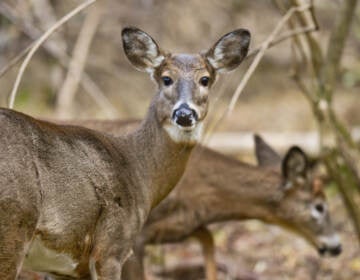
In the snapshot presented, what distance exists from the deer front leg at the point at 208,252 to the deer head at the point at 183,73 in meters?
2.75

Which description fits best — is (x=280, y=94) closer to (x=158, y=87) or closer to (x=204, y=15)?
(x=204, y=15)

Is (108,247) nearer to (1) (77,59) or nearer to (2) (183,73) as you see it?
(2) (183,73)

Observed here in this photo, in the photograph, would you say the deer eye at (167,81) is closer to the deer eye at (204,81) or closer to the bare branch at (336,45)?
the deer eye at (204,81)

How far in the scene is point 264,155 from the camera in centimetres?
998

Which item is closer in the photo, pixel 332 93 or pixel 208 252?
pixel 332 93

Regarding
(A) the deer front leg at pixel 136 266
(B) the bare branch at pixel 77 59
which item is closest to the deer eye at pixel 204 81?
(A) the deer front leg at pixel 136 266

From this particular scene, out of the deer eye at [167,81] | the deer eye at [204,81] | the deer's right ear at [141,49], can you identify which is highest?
the deer's right ear at [141,49]

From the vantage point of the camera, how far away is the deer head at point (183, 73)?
6.45 meters

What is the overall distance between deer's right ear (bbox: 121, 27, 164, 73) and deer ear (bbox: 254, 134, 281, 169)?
10.4 feet

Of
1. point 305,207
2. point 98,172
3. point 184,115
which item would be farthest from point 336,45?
point 98,172

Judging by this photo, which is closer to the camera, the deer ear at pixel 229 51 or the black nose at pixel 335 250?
the deer ear at pixel 229 51

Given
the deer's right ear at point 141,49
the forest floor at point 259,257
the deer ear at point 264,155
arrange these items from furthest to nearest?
the forest floor at point 259,257 < the deer ear at point 264,155 < the deer's right ear at point 141,49

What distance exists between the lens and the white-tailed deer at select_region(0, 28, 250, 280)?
5.43 m

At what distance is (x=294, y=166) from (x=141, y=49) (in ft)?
9.96
